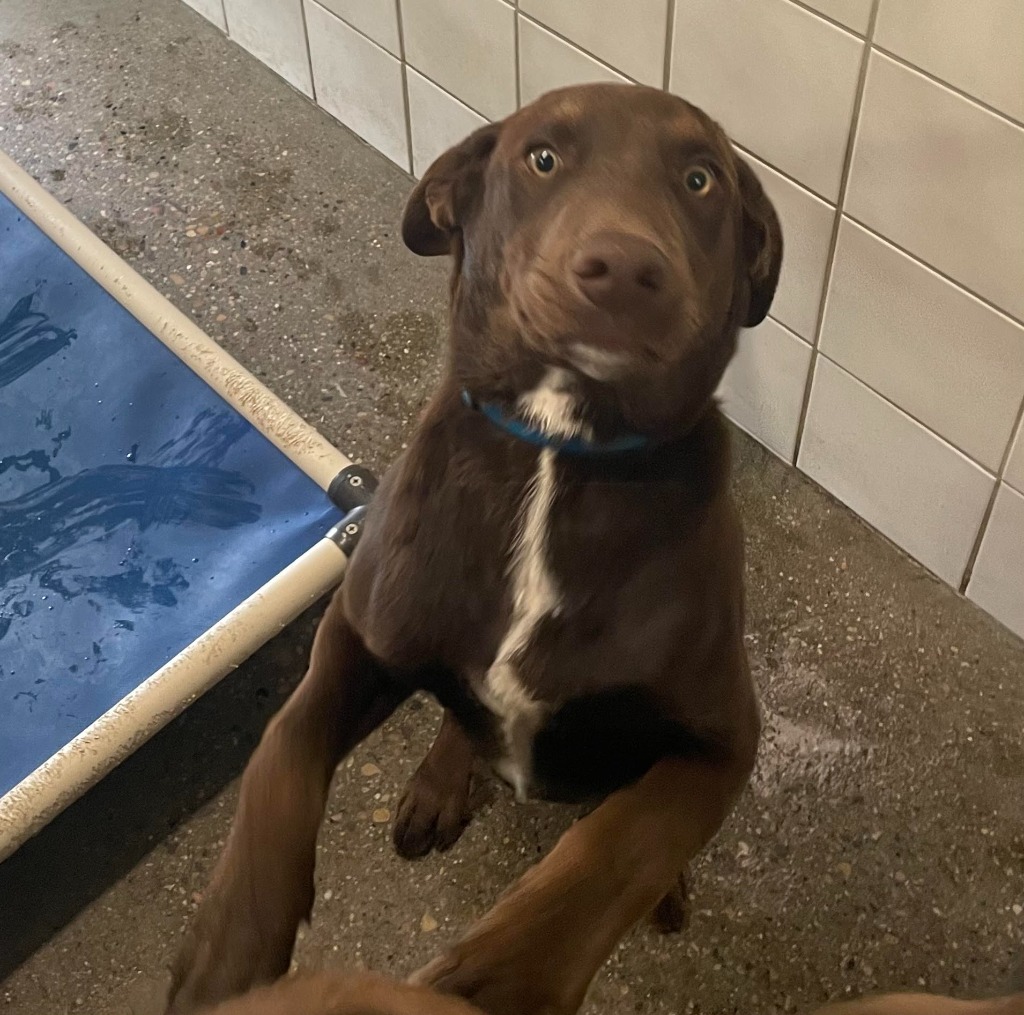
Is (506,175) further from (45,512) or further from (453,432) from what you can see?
(45,512)

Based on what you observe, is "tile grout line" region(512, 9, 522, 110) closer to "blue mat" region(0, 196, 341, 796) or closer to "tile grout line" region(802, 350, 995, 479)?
"tile grout line" region(802, 350, 995, 479)

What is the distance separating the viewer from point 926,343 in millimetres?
1427

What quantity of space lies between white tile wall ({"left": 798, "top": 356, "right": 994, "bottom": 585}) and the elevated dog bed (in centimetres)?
65

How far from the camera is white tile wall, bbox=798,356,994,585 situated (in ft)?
4.97

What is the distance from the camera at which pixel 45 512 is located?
1578 mm

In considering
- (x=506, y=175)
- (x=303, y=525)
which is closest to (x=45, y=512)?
(x=303, y=525)

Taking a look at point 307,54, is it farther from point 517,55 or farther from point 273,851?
point 273,851

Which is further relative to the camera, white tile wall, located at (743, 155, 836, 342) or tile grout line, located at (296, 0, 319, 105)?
tile grout line, located at (296, 0, 319, 105)

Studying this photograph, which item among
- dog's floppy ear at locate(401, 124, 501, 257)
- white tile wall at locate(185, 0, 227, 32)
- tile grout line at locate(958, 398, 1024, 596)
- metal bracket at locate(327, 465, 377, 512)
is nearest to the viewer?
dog's floppy ear at locate(401, 124, 501, 257)

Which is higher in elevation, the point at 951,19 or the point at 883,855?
the point at 951,19

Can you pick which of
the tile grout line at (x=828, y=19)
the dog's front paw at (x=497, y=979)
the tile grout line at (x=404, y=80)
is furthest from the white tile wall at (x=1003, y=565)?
the tile grout line at (x=404, y=80)

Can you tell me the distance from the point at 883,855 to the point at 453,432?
0.78 metres

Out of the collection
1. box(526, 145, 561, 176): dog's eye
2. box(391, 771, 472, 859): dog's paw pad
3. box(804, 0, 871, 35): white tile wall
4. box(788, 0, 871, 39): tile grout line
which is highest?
box(526, 145, 561, 176): dog's eye

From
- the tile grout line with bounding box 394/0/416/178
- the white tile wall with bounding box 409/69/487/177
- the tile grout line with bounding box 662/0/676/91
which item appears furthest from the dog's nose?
the tile grout line with bounding box 394/0/416/178
